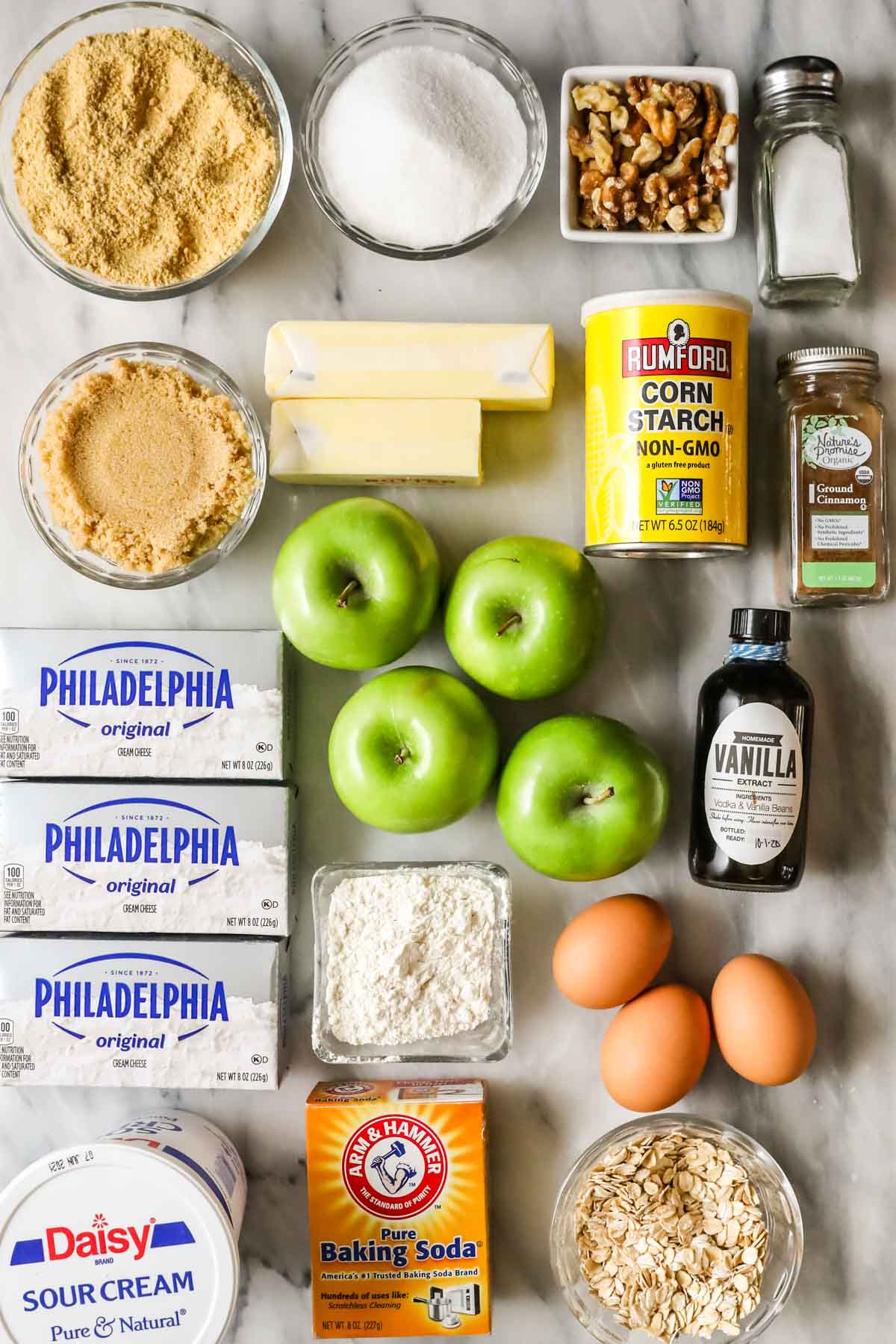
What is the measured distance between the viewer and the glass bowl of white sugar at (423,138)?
97cm

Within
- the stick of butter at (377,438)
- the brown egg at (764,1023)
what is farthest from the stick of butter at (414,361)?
the brown egg at (764,1023)

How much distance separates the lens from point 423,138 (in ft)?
3.15

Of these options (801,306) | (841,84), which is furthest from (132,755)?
(841,84)

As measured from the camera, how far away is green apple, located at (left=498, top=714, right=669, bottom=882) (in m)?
0.91

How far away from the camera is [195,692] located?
0.99m

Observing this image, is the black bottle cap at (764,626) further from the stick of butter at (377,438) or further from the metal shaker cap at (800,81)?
the metal shaker cap at (800,81)

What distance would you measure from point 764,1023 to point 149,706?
655 millimetres

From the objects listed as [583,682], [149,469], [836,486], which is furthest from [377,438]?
[836,486]

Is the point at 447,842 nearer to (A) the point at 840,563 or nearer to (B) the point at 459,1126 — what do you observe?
(B) the point at 459,1126

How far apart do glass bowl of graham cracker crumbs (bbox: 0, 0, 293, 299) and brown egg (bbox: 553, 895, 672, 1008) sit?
2.41ft

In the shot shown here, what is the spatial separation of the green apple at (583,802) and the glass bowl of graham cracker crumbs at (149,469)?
37 centimetres

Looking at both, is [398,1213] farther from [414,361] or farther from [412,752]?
[414,361]

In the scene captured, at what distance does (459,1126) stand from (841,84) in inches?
43.4

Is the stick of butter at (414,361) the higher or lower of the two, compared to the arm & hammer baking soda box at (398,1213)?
higher
